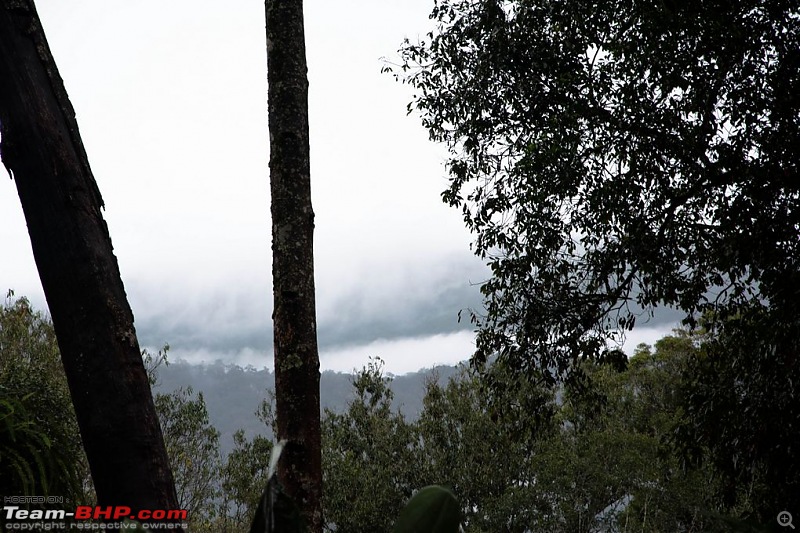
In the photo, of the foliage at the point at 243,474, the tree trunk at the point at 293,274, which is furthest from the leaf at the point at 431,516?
the foliage at the point at 243,474

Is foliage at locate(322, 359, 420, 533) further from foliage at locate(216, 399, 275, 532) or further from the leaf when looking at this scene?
the leaf

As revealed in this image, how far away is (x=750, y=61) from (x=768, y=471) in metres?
3.86

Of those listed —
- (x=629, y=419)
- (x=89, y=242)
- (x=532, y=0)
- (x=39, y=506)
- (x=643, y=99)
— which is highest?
(x=532, y=0)

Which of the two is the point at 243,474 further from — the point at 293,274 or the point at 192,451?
the point at 293,274

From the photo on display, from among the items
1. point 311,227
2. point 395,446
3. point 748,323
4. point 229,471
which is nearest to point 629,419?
point 395,446

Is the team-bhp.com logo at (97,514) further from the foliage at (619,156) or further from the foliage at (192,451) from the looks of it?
the foliage at (192,451)

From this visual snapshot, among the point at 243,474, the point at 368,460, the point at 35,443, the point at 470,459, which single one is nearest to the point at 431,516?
the point at 35,443

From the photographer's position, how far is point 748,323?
7215mm

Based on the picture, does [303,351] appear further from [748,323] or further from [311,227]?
[748,323]

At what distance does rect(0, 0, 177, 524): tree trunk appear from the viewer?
186 cm

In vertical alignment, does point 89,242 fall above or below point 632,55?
below

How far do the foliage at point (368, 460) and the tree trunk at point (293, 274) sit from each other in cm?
1599

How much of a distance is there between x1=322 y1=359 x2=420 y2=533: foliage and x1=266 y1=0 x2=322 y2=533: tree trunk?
15989 mm

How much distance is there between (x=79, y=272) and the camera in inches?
76.2
